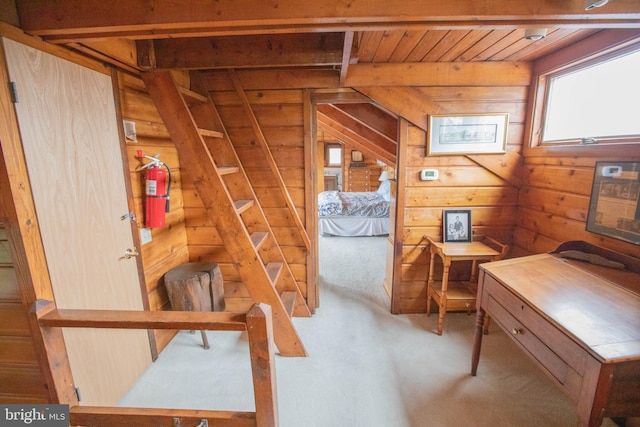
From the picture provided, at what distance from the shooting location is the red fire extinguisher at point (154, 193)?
1781 mm

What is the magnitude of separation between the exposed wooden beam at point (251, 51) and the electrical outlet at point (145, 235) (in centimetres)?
106

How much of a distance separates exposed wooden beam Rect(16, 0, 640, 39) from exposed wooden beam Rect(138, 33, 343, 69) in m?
0.54

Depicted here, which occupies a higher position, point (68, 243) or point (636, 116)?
point (636, 116)

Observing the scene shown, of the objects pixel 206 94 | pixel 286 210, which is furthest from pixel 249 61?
pixel 286 210

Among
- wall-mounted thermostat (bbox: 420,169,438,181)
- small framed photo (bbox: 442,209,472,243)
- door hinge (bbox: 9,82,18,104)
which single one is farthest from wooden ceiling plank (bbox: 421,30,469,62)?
door hinge (bbox: 9,82,18,104)

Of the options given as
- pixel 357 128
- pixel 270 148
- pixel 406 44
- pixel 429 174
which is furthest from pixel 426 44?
pixel 357 128

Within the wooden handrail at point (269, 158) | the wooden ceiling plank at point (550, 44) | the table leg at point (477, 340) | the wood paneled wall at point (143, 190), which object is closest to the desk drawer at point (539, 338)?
the table leg at point (477, 340)

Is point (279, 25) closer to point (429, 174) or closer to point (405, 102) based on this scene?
point (405, 102)

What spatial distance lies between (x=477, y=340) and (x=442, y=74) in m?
1.91

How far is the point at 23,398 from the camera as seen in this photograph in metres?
1.32

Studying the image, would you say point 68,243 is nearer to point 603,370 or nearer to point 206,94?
point 206,94

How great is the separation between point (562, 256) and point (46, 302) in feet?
8.30

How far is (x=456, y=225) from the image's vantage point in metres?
2.31

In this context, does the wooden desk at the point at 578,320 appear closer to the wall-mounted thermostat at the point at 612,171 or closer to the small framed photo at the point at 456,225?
the wall-mounted thermostat at the point at 612,171
